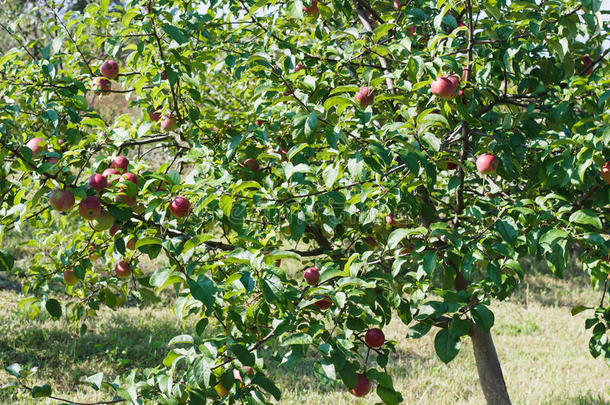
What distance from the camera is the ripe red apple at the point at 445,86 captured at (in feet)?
5.60

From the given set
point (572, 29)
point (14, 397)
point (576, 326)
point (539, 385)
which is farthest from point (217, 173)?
point (576, 326)

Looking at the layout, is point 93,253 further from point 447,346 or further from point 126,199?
point 447,346

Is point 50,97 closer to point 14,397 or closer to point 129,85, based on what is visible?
point 129,85

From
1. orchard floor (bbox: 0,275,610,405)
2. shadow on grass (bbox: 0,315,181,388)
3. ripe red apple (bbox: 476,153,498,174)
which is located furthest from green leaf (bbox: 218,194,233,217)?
shadow on grass (bbox: 0,315,181,388)

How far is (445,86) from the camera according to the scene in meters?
1.71

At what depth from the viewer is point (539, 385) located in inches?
A: 153

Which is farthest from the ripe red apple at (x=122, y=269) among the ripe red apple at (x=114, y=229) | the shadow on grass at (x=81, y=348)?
the shadow on grass at (x=81, y=348)

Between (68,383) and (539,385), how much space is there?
3.36 m

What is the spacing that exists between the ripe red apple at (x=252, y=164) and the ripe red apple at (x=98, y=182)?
56cm

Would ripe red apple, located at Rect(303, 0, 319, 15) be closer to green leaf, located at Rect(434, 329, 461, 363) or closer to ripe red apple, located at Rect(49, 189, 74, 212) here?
ripe red apple, located at Rect(49, 189, 74, 212)

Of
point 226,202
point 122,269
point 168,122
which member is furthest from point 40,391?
point 168,122

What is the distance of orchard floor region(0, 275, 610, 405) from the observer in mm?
3668

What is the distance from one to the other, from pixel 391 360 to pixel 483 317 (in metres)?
3.20

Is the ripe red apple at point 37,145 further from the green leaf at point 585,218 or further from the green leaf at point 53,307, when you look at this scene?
the green leaf at point 585,218
